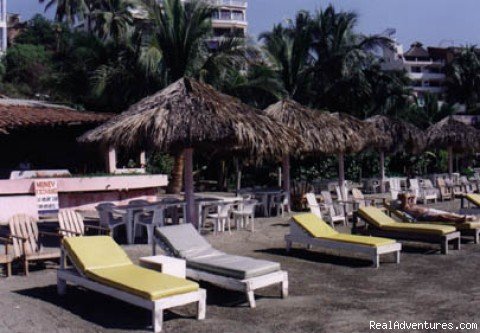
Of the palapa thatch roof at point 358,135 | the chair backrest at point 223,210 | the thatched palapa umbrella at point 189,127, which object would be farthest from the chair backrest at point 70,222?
the palapa thatch roof at point 358,135

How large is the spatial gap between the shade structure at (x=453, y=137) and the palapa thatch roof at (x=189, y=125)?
485 inches

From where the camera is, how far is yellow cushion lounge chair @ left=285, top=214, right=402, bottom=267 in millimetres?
8852

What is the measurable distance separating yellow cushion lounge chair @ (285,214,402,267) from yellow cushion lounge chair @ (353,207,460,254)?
40.5 inches

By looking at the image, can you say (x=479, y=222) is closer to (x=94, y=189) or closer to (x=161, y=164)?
(x=94, y=189)

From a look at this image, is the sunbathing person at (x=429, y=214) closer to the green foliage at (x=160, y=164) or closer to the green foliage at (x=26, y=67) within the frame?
the green foliage at (x=160, y=164)

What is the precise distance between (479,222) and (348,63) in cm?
1471

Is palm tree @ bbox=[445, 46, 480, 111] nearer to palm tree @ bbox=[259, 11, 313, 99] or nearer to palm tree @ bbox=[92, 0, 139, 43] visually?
palm tree @ bbox=[92, 0, 139, 43]

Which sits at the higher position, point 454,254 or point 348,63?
point 348,63

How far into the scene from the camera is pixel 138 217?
11383 millimetres

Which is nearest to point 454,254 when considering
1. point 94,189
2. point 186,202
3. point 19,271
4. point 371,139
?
point 186,202

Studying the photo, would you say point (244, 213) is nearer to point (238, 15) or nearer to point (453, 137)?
point (453, 137)

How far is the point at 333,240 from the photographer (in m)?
9.27

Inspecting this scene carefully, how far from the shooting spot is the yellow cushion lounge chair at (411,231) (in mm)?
9898

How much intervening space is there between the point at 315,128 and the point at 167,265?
32.0 ft
